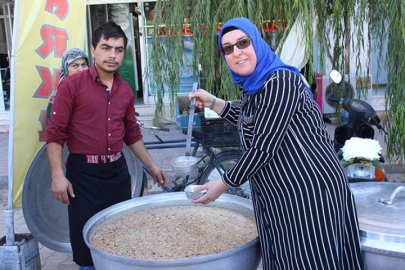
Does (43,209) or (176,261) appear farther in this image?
(43,209)

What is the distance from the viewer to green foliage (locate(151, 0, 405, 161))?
129 inches

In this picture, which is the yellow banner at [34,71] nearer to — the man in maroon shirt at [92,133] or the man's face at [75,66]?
the man's face at [75,66]

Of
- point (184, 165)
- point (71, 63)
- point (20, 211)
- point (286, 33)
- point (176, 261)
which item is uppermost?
point (286, 33)

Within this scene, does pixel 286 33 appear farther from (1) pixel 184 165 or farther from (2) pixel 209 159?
(2) pixel 209 159

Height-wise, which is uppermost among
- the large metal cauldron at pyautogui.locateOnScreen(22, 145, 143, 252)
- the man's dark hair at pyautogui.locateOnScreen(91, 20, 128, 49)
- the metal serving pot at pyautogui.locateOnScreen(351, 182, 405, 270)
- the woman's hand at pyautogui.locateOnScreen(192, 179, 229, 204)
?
the man's dark hair at pyautogui.locateOnScreen(91, 20, 128, 49)

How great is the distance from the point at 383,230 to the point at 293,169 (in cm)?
40

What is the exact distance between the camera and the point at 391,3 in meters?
3.22

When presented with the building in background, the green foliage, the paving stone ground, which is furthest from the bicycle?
the building in background

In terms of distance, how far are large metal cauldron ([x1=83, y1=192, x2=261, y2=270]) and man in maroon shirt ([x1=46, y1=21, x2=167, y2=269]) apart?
0.45 m

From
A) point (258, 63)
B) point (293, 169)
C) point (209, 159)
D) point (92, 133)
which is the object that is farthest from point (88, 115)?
point (209, 159)

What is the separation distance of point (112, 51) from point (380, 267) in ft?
5.77

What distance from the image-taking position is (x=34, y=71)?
2785mm

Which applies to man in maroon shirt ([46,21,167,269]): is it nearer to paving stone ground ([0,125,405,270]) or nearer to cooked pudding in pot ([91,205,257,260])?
cooked pudding in pot ([91,205,257,260])

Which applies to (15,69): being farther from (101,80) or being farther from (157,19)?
(157,19)
